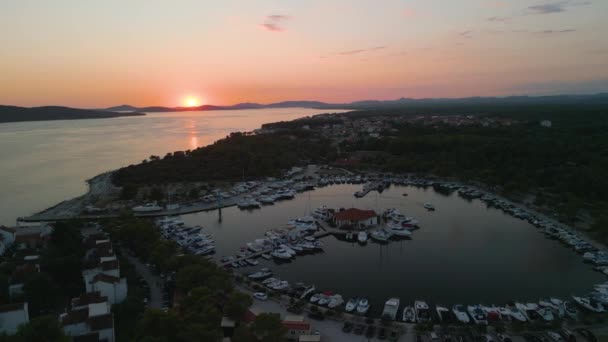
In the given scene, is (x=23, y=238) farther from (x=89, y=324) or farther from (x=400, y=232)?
(x=400, y=232)

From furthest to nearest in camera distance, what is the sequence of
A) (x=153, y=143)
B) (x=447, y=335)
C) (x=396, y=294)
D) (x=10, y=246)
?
(x=153, y=143), (x=10, y=246), (x=396, y=294), (x=447, y=335)

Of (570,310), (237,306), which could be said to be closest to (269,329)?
(237,306)

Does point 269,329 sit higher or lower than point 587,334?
higher

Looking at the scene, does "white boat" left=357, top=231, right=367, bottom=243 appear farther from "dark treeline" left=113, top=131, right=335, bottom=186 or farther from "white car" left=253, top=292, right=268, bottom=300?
"dark treeline" left=113, top=131, right=335, bottom=186

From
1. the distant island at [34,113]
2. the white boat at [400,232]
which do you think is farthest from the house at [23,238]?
the distant island at [34,113]

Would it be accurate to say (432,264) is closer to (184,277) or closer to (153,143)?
(184,277)

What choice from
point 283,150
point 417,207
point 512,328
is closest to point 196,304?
point 512,328
